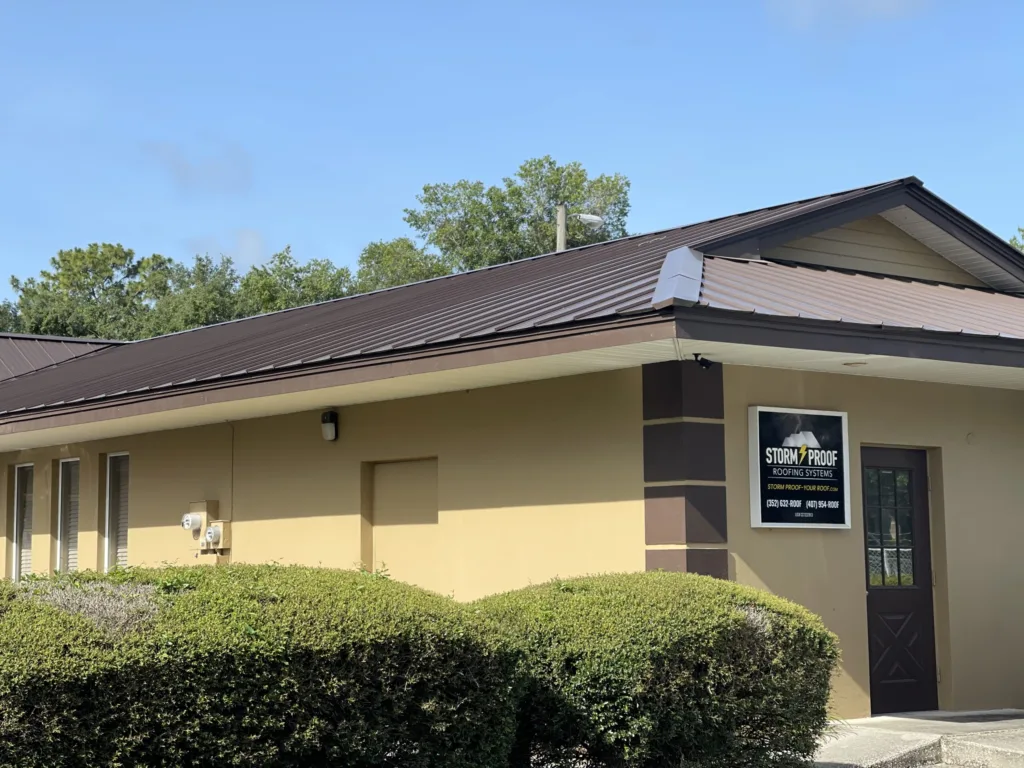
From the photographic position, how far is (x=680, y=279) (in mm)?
8797

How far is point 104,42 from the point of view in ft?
90.5

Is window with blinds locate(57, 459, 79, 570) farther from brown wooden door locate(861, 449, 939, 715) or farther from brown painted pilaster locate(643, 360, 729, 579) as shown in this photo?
brown wooden door locate(861, 449, 939, 715)

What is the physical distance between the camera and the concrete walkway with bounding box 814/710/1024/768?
825 cm

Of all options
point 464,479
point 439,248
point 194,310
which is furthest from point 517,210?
point 464,479

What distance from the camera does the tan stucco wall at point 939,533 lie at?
973 cm

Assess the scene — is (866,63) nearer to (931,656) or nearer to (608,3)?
(608,3)

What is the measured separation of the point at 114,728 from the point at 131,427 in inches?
376

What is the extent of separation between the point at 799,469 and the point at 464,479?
2.83m

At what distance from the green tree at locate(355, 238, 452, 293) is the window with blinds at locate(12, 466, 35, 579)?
34879 mm

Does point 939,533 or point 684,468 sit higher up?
point 684,468

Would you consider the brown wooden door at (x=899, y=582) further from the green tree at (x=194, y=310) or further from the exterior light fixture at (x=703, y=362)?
the green tree at (x=194, y=310)

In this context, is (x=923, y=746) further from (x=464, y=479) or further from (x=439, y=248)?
(x=439, y=248)

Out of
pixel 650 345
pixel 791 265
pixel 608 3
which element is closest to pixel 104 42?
pixel 608 3

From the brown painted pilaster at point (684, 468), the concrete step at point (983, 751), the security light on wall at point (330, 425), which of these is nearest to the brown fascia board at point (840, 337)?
the brown painted pilaster at point (684, 468)
